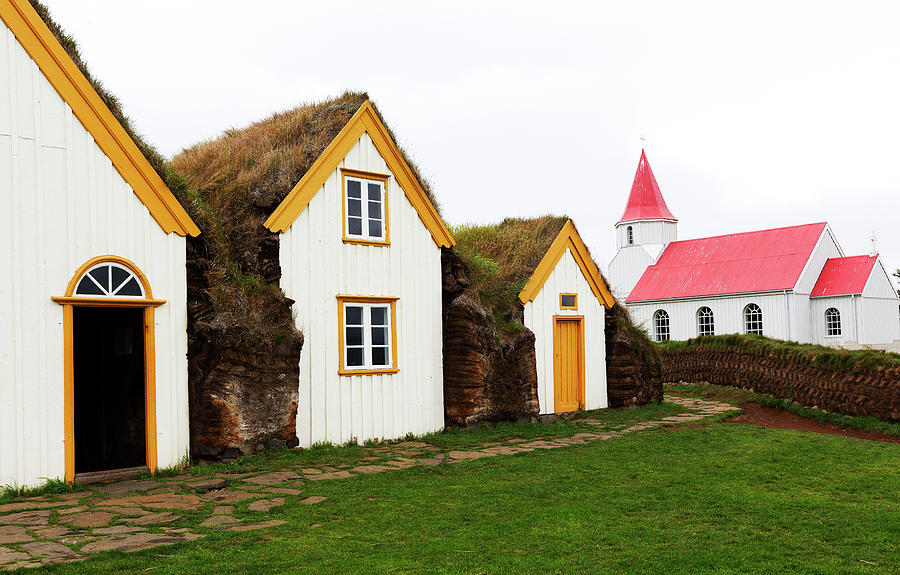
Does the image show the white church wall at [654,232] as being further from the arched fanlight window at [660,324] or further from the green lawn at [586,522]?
the green lawn at [586,522]

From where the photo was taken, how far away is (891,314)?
3797 cm

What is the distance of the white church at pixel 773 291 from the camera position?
3559cm

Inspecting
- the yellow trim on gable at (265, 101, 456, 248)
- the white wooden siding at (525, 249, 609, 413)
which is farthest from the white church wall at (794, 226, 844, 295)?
the yellow trim on gable at (265, 101, 456, 248)

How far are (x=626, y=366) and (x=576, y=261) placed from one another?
9.55ft

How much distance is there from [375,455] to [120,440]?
4358 millimetres

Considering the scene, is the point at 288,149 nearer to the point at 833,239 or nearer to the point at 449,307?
the point at 449,307

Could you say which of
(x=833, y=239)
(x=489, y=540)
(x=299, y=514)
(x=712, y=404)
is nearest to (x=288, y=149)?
(x=299, y=514)

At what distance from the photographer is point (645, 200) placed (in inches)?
1906

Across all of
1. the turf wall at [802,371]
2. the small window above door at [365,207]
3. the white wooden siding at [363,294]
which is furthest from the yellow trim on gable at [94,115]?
the turf wall at [802,371]

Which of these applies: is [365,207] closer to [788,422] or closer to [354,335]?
[354,335]

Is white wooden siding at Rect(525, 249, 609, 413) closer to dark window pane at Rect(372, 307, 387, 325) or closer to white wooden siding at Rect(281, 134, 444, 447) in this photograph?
white wooden siding at Rect(281, 134, 444, 447)

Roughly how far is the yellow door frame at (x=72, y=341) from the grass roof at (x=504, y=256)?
250 inches

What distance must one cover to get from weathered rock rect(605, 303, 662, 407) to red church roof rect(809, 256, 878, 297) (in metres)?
21.3

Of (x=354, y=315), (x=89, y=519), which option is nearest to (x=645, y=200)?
(x=354, y=315)
